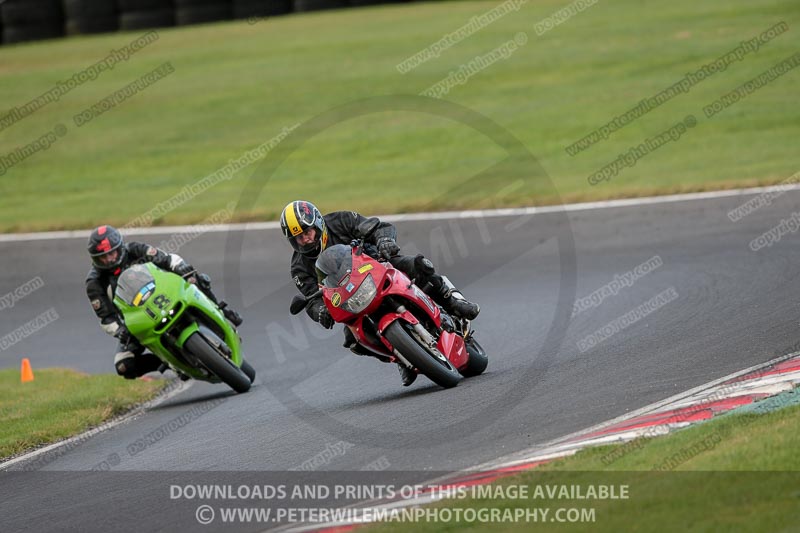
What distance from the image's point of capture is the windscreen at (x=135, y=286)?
10320mm

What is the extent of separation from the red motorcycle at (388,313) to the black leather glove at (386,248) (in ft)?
0.25

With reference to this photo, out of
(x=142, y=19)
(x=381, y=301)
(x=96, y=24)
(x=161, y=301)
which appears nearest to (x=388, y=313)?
(x=381, y=301)

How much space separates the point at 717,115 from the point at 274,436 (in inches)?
580

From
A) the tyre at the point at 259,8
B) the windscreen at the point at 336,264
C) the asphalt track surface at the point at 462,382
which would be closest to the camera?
the asphalt track surface at the point at 462,382

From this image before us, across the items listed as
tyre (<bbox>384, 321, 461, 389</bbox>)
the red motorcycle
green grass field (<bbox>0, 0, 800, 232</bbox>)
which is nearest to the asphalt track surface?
tyre (<bbox>384, 321, 461, 389</bbox>)

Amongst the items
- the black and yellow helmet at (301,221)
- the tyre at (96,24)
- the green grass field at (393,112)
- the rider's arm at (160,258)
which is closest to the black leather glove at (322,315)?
the black and yellow helmet at (301,221)

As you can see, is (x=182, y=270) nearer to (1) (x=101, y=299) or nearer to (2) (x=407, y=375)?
(1) (x=101, y=299)

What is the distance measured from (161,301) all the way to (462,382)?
3235 mm

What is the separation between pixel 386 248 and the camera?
8422 millimetres

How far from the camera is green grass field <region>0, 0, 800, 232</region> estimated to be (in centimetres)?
1884

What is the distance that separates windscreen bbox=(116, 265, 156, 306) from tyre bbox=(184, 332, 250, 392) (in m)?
0.63

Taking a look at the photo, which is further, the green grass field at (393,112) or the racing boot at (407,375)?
the green grass field at (393,112)

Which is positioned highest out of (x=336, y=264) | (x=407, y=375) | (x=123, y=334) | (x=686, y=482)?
(x=686, y=482)

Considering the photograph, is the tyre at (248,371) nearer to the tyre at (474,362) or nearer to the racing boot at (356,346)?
the racing boot at (356,346)
